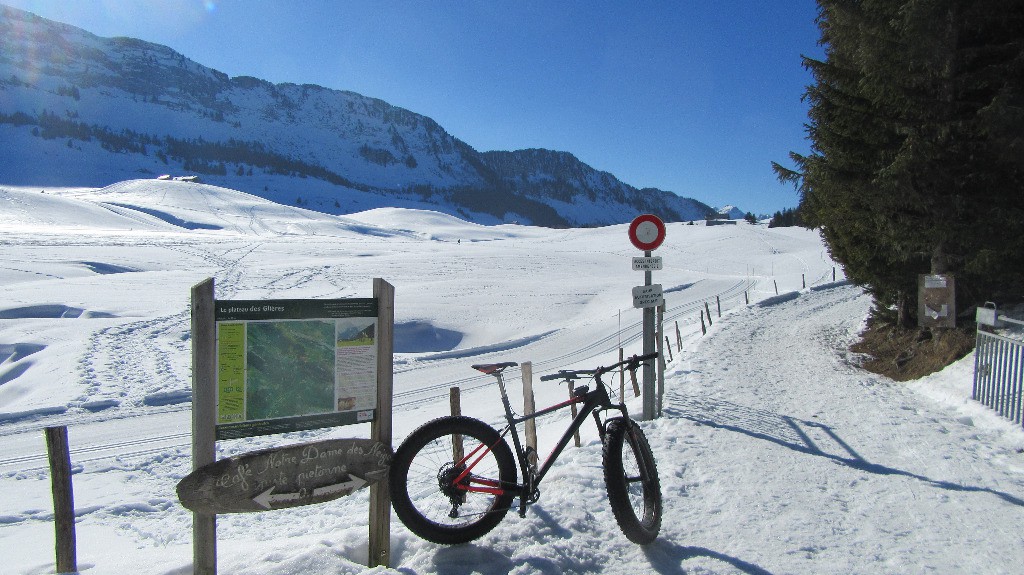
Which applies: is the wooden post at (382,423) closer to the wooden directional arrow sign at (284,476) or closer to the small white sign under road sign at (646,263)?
the wooden directional arrow sign at (284,476)

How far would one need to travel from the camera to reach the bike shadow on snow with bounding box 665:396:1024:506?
5.63 metres

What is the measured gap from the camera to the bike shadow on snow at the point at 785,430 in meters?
5.63

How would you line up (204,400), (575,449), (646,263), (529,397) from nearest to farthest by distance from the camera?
(204,400) → (575,449) → (529,397) → (646,263)

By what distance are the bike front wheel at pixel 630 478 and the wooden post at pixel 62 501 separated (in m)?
3.54

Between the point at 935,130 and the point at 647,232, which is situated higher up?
the point at 935,130

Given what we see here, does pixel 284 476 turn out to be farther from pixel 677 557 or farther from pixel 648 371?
pixel 648 371

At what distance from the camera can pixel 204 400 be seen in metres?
3.27

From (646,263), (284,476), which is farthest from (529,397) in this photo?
(284,476)

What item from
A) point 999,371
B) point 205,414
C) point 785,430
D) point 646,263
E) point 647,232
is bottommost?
point 785,430

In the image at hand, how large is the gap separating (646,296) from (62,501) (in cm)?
Answer: 602

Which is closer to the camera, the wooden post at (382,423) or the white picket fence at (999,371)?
the wooden post at (382,423)

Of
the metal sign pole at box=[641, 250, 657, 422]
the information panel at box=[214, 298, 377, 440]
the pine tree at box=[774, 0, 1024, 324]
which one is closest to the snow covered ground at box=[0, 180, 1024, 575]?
the metal sign pole at box=[641, 250, 657, 422]

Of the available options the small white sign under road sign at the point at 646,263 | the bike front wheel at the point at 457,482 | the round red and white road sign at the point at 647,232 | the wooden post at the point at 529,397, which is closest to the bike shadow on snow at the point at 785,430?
the small white sign under road sign at the point at 646,263

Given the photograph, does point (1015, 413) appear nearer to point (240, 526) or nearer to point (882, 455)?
point (882, 455)
